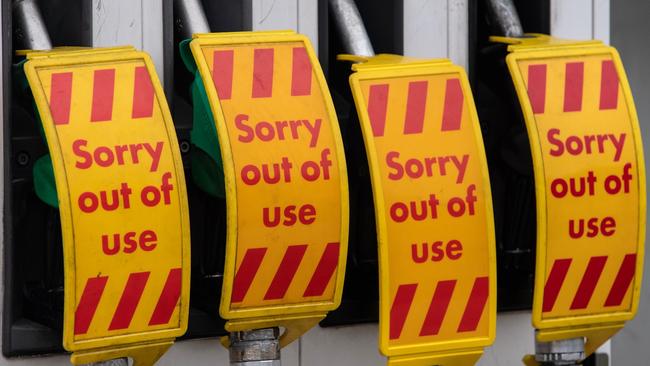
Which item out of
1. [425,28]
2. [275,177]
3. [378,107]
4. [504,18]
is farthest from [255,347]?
[504,18]

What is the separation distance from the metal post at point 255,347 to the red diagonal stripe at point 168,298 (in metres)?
0.13

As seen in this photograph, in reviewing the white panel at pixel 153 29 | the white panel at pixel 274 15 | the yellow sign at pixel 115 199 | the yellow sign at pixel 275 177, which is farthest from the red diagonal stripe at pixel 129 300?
the white panel at pixel 274 15

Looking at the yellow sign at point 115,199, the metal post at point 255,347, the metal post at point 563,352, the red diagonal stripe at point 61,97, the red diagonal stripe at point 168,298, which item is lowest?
the metal post at point 563,352

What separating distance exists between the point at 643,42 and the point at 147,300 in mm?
1592

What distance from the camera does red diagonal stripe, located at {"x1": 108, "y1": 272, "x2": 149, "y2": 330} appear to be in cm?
188

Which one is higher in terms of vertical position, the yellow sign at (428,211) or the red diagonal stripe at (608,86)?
the red diagonal stripe at (608,86)

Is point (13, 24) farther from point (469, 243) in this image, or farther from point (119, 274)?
point (469, 243)

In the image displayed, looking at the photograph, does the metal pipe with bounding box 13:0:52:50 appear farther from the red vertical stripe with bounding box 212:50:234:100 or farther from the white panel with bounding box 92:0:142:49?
the red vertical stripe with bounding box 212:50:234:100

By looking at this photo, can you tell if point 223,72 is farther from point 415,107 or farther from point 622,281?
point 622,281

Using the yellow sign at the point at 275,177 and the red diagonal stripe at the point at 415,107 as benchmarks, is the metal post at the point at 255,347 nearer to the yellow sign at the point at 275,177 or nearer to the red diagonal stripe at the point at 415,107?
the yellow sign at the point at 275,177

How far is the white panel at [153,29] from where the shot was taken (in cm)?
206

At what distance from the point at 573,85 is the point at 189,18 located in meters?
0.54

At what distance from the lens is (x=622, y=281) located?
2.16 meters

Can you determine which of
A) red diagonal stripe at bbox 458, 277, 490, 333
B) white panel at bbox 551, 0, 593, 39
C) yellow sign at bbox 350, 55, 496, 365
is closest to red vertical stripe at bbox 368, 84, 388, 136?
yellow sign at bbox 350, 55, 496, 365
